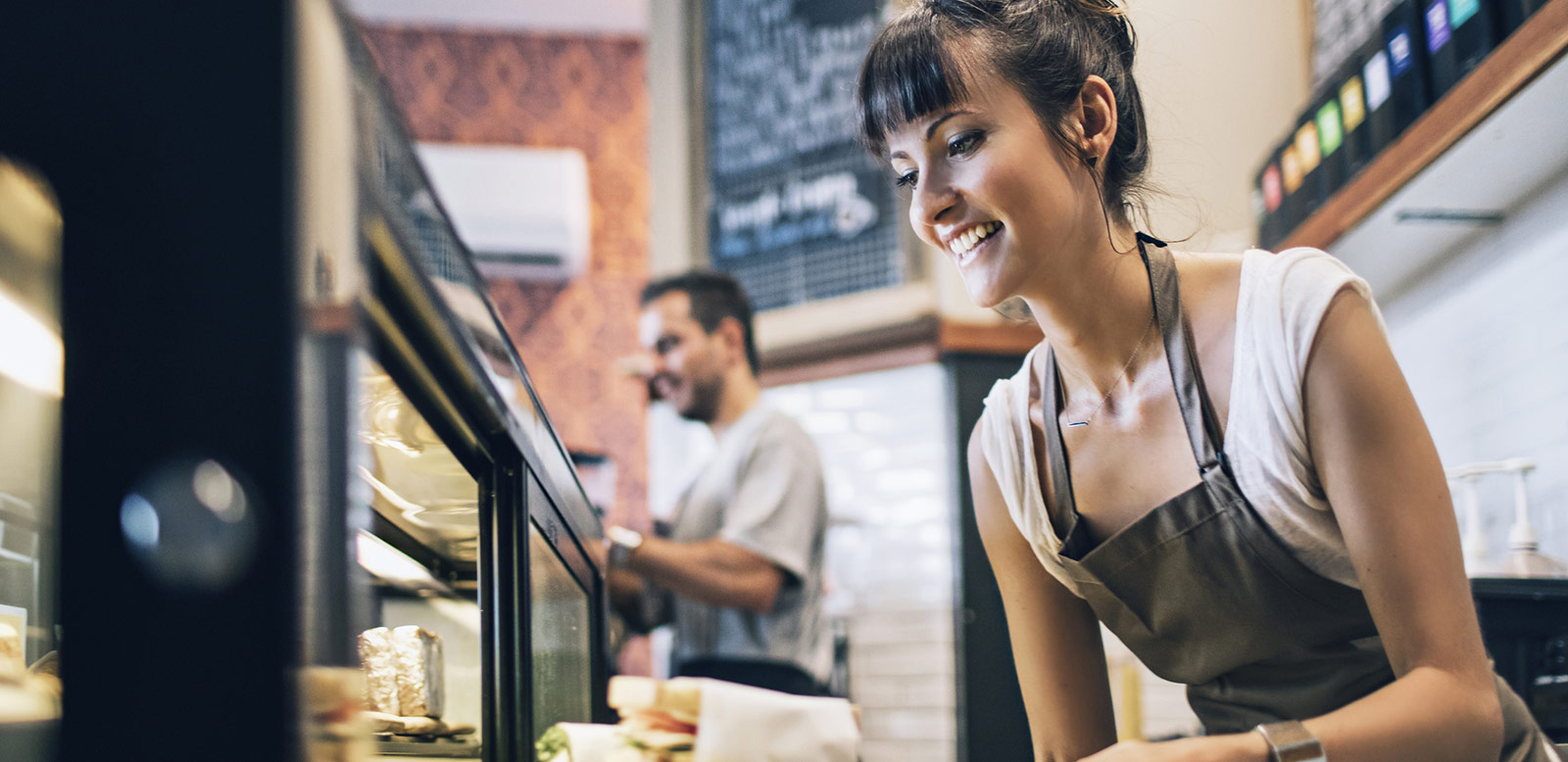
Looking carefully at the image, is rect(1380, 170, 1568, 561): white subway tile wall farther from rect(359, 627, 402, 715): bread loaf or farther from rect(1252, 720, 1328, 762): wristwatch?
rect(359, 627, 402, 715): bread loaf

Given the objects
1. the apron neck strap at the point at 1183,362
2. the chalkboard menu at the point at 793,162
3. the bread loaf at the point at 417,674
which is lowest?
the bread loaf at the point at 417,674

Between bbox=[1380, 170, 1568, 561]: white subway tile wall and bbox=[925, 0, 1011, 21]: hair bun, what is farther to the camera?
bbox=[1380, 170, 1568, 561]: white subway tile wall

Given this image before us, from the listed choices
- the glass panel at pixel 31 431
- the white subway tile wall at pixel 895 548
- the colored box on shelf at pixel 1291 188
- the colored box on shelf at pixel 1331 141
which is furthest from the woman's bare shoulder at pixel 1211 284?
the white subway tile wall at pixel 895 548

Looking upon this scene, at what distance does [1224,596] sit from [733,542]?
1.30 m

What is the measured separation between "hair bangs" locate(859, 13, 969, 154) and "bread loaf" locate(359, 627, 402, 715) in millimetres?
573

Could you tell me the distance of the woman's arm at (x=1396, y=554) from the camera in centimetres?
79

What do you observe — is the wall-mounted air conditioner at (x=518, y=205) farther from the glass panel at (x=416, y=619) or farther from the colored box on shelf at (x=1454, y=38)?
the glass panel at (x=416, y=619)

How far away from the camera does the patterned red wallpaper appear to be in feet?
14.8

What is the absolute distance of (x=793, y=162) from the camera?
4.04 meters

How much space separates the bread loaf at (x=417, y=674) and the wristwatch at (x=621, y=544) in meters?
1.34

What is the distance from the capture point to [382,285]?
0.45 m

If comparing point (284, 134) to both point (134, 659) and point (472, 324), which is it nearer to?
point (134, 659)

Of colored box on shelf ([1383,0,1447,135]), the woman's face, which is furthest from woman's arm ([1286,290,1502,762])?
colored box on shelf ([1383,0,1447,135])

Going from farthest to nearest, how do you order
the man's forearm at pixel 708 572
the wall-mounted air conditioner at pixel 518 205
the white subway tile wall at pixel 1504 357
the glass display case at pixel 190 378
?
the wall-mounted air conditioner at pixel 518 205 < the man's forearm at pixel 708 572 < the white subway tile wall at pixel 1504 357 < the glass display case at pixel 190 378
